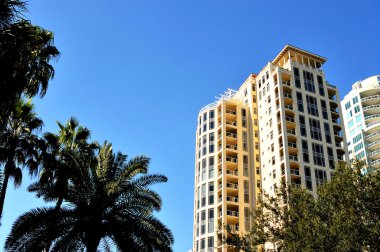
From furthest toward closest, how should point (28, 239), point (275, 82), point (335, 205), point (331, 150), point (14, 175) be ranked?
point (275, 82) < point (331, 150) < point (335, 205) < point (14, 175) < point (28, 239)

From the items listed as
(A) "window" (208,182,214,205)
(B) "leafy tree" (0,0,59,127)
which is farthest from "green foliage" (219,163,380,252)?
(A) "window" (208,182,214,205)

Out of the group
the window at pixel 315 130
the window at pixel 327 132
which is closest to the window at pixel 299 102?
the window at pixel 315 130

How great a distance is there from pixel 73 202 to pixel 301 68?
189 ft

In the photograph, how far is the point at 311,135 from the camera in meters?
68.8

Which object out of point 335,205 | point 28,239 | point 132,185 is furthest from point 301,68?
point 28,239

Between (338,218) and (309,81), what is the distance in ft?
166

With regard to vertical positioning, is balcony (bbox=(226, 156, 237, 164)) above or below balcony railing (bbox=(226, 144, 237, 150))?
below

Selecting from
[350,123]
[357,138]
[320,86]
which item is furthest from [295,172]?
[350,123]

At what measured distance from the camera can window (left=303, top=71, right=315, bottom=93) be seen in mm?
73994

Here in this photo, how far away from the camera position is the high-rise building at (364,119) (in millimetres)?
99062

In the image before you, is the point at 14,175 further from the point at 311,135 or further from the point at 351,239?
the point at 311,135

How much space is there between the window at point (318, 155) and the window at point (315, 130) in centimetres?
145

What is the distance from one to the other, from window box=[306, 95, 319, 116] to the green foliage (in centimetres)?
4032

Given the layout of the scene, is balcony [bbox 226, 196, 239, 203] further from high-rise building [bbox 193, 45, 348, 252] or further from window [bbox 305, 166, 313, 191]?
window [bbox 305, 166, 313, 191]
